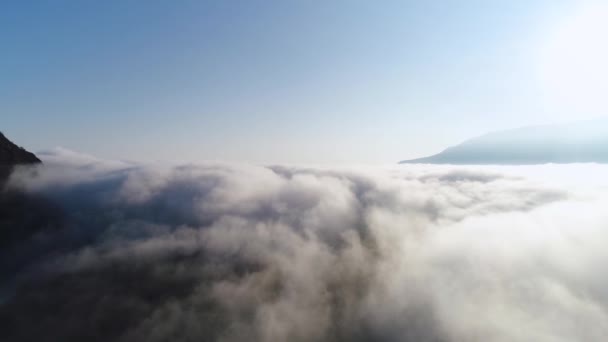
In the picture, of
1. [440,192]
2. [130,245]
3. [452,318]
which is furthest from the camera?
[440,192]

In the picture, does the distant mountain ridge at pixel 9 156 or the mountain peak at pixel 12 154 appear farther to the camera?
the mountain peak at pixel 12 154

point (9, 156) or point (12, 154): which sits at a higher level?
point (12, 154)

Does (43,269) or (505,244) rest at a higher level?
(505,244)

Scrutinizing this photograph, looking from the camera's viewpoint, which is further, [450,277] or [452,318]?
[450,277]

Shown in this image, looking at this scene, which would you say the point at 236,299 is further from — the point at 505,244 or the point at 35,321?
the point at 505,244

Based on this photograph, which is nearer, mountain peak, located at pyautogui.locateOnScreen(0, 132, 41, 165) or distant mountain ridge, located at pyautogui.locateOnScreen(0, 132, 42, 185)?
distant mountain ridge, located at pyautogui.locateOnScreen(0, 132, 42, 185)

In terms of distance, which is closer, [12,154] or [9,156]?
[9,156]

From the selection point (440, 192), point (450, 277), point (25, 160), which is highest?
point (25, 160)

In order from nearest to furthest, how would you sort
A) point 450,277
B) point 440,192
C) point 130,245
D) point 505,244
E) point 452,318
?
point 452,318 → point 450,277 → point 505,244 → point 130,245 → point 440,192

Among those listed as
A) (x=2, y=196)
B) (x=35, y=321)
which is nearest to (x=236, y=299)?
(x=35, y=321)
